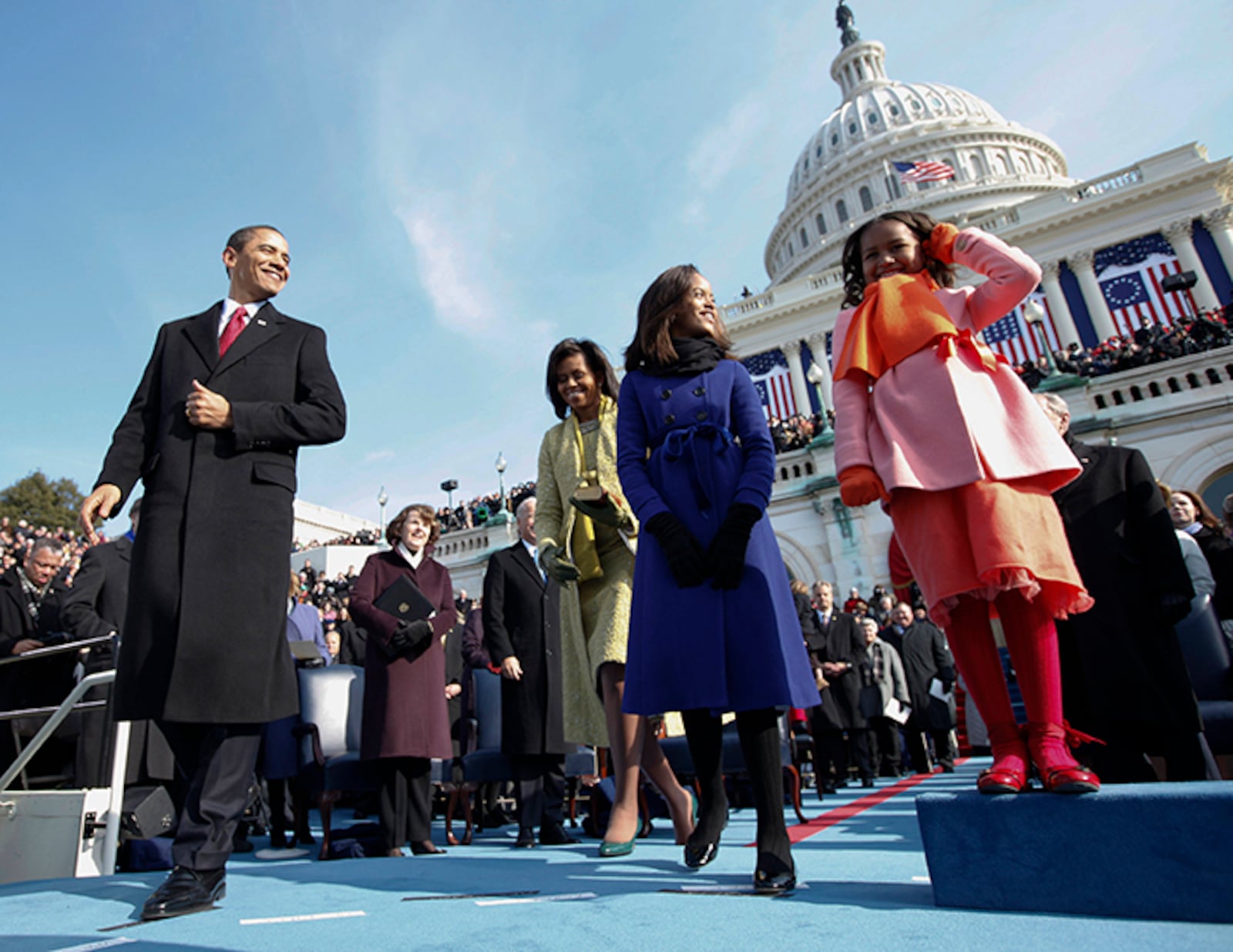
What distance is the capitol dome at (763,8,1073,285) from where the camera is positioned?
56.3m

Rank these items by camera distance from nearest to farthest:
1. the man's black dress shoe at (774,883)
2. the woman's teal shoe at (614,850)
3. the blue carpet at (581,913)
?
the blue carpet at (581,913) → the man's black dress shoe at (774,883) → the woman's teal shoe at (614,850)

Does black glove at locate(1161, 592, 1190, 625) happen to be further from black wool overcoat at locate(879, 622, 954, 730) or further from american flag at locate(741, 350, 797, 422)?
american flag at locate(741, 350, 797, 422)

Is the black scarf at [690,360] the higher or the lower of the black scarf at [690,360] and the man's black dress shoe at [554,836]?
the higher

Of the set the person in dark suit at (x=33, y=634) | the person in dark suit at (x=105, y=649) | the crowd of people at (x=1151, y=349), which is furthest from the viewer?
the crowd of people at (x=1151, y=349)

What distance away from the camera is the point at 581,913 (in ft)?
6.46

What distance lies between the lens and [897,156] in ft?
206

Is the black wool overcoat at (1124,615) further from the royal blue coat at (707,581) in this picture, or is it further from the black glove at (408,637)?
the black glove at (408,637)

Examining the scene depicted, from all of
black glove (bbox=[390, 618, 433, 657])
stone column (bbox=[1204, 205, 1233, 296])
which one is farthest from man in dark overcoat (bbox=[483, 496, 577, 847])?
stone column (bbox=[1204, 205, 1233, 296])

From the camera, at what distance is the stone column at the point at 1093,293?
35500 mm

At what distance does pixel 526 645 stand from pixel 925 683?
6146 millimetres

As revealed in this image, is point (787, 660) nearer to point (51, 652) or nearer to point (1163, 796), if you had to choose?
point (1163, 796)

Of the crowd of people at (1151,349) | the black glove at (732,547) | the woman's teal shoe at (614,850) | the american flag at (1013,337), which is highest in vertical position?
the american flag at (1013,337)

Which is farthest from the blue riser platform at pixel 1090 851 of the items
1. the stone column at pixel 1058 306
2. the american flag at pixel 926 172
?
the american flag at pixel 926 172

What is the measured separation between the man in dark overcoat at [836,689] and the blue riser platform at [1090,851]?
5.67 metres
